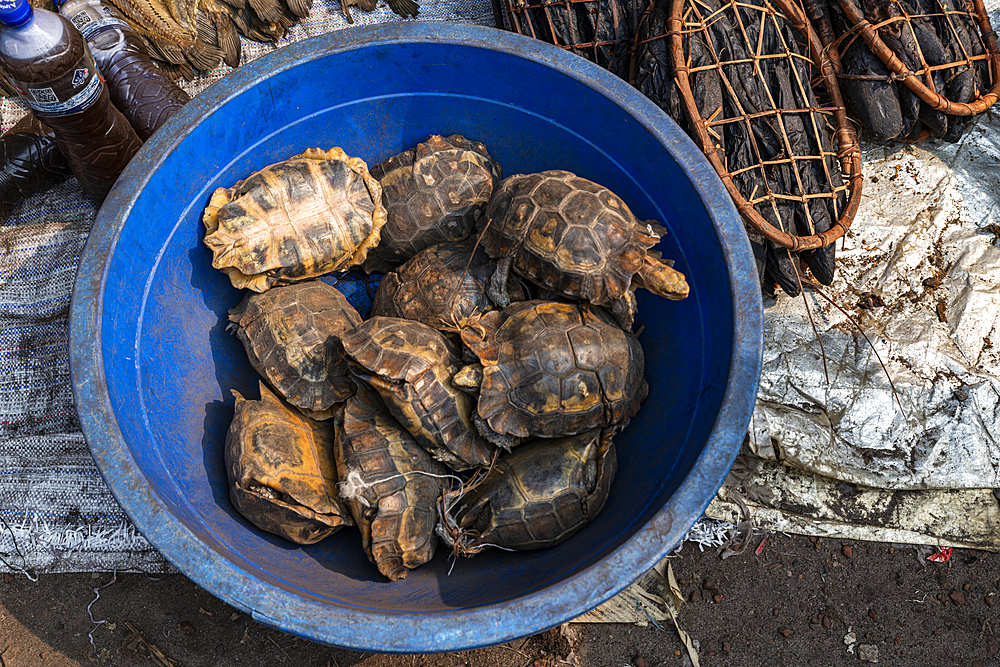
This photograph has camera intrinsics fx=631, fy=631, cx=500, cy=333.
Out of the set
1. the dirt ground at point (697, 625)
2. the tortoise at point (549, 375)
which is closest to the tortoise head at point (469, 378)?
the tortoise at point (549, 375)

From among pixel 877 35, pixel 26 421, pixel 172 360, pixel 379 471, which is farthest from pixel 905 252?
pixel 26 421

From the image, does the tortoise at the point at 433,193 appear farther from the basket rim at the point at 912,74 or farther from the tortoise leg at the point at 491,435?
the basket rim at the point at 912,74

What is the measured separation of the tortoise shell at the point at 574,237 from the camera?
8.76 feet

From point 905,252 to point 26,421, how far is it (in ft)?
17.5

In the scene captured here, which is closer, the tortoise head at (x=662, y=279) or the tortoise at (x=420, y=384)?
the tortoise at (x=420, y=384)

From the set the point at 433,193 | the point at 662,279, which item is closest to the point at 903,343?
the point at 662,279

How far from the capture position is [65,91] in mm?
2838

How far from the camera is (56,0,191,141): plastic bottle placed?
12.1 feet

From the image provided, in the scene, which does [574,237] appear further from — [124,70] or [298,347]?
[124,70]

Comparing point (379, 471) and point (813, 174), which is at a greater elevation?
point (813, 174)

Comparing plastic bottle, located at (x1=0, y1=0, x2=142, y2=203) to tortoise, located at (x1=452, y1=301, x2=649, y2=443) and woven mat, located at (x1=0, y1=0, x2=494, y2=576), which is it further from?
tortoise, located at (x1=452, y1=301, x2=649, y2=443)

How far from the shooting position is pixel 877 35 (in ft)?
11.7

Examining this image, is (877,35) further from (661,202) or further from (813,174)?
(661,202)

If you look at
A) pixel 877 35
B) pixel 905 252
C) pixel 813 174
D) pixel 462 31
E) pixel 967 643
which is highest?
pixel 462 31
